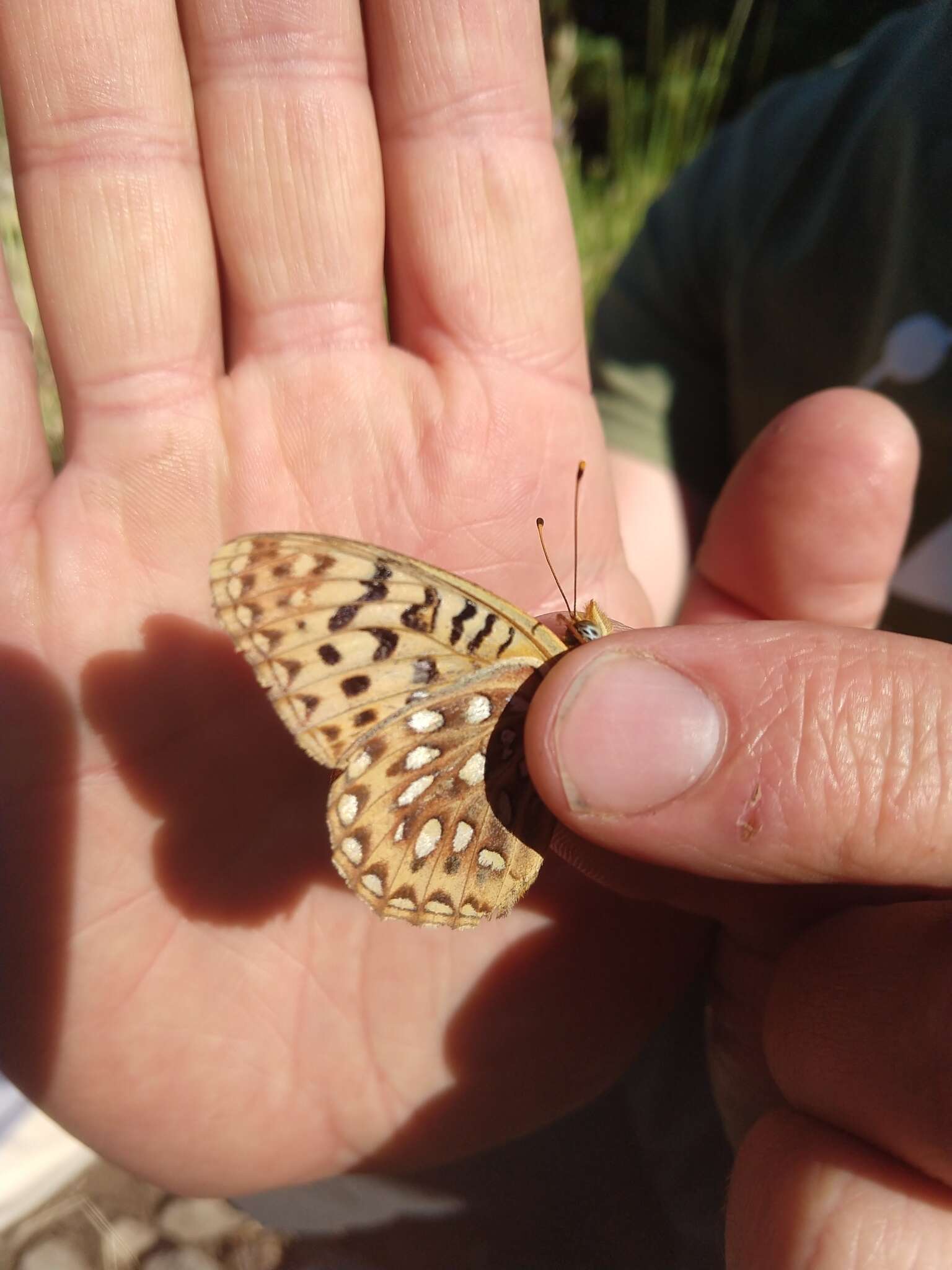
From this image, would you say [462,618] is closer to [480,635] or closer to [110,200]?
[480,635]

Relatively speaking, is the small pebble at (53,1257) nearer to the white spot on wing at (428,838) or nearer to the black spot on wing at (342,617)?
the white spot on wing at (428,838)

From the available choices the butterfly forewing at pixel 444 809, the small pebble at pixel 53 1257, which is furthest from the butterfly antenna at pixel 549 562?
the small pebble at pixel 53 1257

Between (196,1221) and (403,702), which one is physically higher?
(403,702)

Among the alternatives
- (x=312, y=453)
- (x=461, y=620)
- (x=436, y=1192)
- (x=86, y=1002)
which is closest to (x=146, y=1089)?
(x=86, y=1002)

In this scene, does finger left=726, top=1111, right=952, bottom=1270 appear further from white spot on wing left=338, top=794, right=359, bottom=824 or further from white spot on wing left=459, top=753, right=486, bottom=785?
white spot on wing left=338, top=794, right=359, bottom=824

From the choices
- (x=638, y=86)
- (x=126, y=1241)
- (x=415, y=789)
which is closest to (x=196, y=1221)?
(x=126, y=1241)

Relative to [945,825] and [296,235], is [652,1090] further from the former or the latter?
[296,235]
